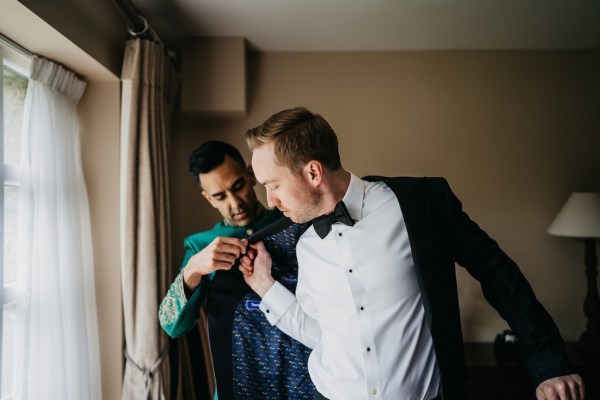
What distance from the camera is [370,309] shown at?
1142 mm

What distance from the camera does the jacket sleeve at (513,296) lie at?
1.06 metres

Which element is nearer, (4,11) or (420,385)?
(420,385)

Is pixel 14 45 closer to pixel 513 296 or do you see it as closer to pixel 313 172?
pixel 313 172

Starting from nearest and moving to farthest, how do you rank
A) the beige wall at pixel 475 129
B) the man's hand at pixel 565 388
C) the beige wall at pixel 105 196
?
1. the man's hand at pixel 565 388
2. the beige wall at pixel 105 196
3. the beige wall at pixel 475 129

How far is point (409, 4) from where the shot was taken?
218 centimetres

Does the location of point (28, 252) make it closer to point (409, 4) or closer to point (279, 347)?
point (279, 347)

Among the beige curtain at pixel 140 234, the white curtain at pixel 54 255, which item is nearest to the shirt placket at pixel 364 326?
the beige curtain at pixel 140 234

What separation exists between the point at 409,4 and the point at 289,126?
1.43m

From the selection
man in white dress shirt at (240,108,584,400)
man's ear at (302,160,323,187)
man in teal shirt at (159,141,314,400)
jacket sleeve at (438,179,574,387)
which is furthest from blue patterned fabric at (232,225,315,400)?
jacket sleeve at (438,179,574,387)

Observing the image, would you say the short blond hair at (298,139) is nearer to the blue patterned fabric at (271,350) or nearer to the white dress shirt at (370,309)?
the white dress shirt at (370,309)

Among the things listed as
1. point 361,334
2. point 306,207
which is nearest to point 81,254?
point 306,207

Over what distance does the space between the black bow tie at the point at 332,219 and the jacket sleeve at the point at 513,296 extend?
303 millimetres

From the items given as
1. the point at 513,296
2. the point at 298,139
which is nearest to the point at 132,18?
the point at 298,139

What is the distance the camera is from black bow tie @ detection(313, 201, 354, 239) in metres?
1.19
